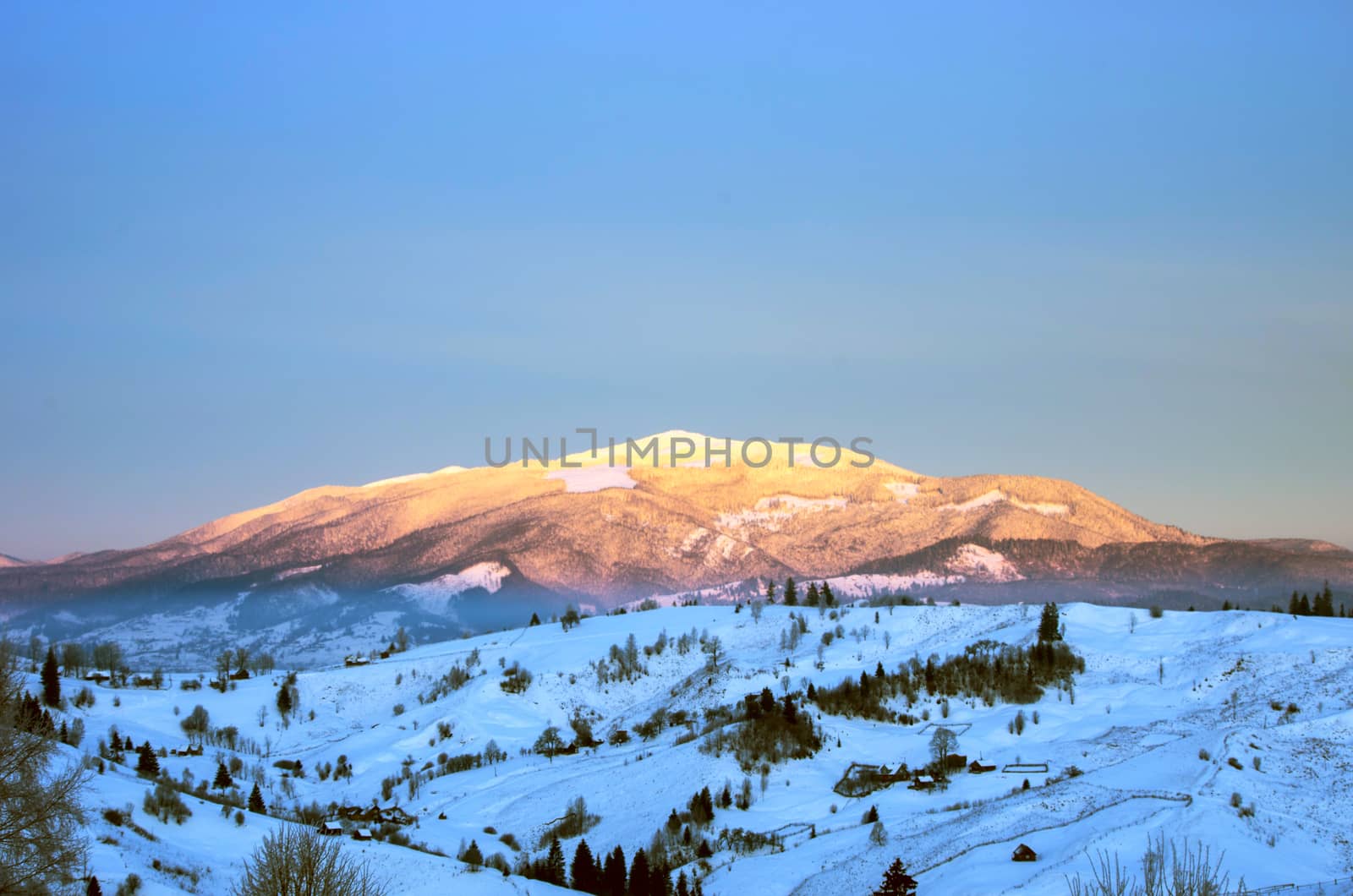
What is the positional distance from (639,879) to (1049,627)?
246ft

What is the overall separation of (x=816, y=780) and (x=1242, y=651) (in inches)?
2001

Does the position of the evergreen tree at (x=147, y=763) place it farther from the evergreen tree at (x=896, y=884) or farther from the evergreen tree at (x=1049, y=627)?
the evergreen tree at (x=1049, y=627)

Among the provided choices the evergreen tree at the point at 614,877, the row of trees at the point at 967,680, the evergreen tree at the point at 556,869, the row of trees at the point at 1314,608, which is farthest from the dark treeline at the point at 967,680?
the evergreen tree at the point at 614,877

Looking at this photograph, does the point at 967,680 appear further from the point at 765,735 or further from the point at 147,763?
the point at 147,763

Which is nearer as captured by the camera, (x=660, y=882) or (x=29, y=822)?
(x=29, y=822)

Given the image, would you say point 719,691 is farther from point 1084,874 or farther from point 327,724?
point 1084,874

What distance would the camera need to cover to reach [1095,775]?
100 meters

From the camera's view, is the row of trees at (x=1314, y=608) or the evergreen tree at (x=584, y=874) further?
the row of trees at (x=1314, y=608)

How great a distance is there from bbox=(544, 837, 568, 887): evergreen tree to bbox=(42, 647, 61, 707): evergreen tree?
7269 centimetres

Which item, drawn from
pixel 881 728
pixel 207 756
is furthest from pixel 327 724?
pixel 881 728

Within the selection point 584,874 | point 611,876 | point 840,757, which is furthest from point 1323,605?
point 584,874

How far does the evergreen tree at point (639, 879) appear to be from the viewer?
86625 millimetres

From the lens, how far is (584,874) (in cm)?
8981

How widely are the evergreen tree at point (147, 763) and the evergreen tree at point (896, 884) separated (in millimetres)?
63956
